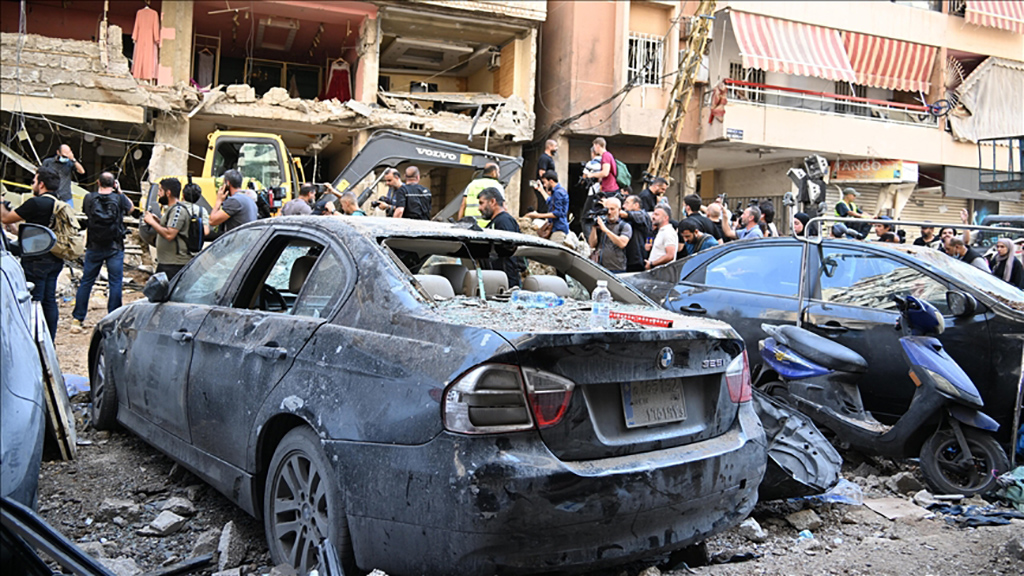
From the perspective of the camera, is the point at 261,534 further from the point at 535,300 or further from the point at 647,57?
the point at 647,57

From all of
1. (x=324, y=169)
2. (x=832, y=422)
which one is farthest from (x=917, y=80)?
(x=832, y=422)

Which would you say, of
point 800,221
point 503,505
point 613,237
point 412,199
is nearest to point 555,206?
point 412,199

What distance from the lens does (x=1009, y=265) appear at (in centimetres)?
862

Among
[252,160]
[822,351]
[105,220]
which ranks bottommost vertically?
[822,351]

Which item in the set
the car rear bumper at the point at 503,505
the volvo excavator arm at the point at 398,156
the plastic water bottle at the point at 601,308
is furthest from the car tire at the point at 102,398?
the volvo excavator arm at the point at 398,156

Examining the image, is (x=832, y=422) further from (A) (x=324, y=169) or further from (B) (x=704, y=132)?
(A) (x=324, y=169)

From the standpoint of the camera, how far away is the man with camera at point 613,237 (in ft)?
29.0

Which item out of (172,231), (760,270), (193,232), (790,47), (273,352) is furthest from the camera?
(790,47)

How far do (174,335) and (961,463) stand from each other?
15.0 ft

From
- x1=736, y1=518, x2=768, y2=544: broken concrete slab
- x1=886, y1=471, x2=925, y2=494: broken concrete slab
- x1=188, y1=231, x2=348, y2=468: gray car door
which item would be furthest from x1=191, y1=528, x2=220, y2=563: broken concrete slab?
x1=886, y1=471, x2=925, y2=494: broken concrete slab

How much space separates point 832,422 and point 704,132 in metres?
16.1

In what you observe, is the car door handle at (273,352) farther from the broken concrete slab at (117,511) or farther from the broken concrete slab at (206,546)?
the broken concrete slab at (117,511)

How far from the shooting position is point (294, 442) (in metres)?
2.98

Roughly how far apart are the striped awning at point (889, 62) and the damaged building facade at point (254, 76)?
30.0 feet
